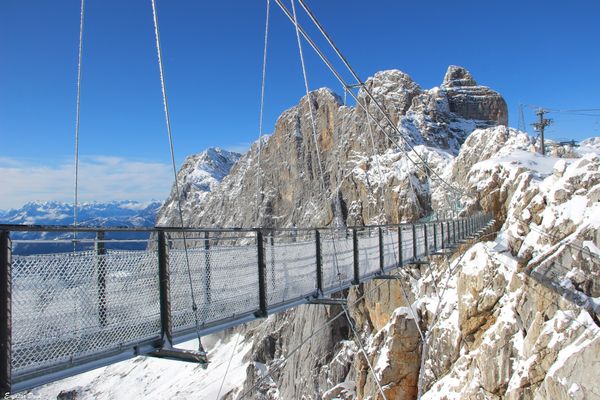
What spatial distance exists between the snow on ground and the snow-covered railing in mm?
59349

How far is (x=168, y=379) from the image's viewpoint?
85.5 meters

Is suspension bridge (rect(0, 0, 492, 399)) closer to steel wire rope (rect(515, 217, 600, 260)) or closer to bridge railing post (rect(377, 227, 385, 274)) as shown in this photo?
bridge railing post (rect(377, 227, 385, 274))

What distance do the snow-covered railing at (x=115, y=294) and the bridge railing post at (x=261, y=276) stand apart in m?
0.01

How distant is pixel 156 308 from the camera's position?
399cm

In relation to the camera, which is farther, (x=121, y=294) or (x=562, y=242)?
(x=562, y=242)

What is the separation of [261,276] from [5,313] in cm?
299

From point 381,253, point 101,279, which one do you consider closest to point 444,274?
point 381,253

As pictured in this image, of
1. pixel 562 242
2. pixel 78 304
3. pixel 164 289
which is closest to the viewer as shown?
pixel 78 304

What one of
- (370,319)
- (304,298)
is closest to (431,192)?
(370,319)

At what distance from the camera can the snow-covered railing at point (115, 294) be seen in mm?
2945

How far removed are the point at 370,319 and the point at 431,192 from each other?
1443 centimetres

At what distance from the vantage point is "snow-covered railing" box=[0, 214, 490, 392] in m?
2.95

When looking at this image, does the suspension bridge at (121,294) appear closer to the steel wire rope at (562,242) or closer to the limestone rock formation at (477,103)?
the steel wire rope at (562,242)

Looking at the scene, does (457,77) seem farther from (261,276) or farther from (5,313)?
(5,313)
